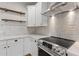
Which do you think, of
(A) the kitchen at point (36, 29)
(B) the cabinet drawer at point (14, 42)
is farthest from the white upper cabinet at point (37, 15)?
(B) the cabinet drawer at point (14, 42)

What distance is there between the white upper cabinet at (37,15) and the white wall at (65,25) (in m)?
0.26

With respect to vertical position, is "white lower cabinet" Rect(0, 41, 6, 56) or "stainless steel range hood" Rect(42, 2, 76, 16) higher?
"stainless steel range hood" Rect(42, 2, 76, 16)

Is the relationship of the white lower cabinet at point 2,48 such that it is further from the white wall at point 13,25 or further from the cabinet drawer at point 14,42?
the white wall at point 13,25

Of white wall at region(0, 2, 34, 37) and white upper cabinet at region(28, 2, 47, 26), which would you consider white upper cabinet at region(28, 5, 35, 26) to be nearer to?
white upper cabinet at region(28, 2, 47, 26)

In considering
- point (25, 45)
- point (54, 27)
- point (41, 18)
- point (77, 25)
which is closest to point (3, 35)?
point (25, 45)

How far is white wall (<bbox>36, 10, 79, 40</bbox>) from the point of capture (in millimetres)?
1859

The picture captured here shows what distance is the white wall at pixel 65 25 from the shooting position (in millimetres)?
1859

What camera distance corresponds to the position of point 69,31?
6.64 feet

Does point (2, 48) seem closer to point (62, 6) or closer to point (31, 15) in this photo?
point (31, 15)

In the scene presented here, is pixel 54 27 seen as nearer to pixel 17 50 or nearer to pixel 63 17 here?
pixel 63 17

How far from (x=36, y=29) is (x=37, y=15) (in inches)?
38.7

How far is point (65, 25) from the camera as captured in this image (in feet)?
7.03

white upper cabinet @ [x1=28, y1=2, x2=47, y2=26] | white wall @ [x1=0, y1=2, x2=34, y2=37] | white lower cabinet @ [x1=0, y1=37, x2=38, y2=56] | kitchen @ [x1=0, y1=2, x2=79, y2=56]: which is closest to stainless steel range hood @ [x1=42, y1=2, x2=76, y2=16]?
kitchen @ [x1=0, y1=2, x2=79, y2=56]

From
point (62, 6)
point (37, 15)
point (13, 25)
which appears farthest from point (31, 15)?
point (62, 6)
